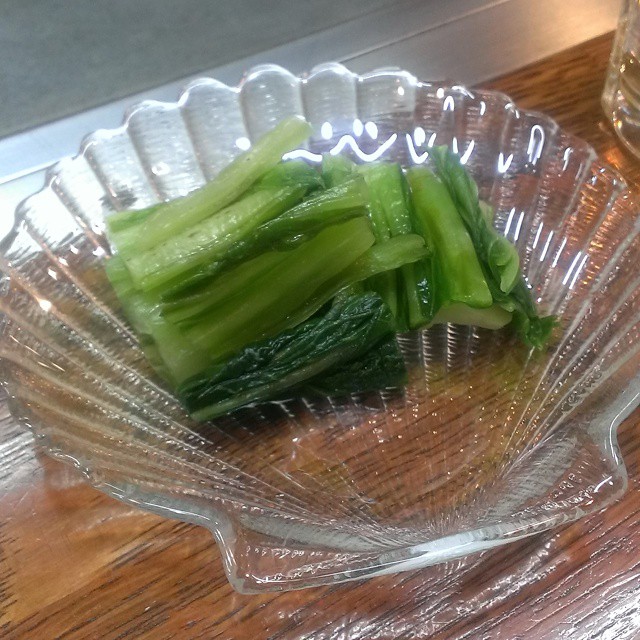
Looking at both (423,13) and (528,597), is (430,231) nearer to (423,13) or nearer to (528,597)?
(528,597)

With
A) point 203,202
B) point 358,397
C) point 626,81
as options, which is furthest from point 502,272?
point 626,81

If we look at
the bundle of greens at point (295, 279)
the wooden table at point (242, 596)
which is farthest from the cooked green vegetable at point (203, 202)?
the wooden table at point (242, 596)

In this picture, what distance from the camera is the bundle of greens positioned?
99 centimetres

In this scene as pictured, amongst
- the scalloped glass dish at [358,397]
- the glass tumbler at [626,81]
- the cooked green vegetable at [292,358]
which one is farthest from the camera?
the glass tumbler at [626,81]

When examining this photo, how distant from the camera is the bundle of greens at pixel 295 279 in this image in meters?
0.99

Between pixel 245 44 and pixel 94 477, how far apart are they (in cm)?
121

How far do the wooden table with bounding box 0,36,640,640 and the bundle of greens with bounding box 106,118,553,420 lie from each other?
0.20 m

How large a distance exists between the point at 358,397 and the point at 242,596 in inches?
13.0

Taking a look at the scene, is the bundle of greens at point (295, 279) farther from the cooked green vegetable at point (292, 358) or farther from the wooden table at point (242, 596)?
the wooden table at point (242, 596)

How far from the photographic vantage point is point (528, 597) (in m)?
0.87

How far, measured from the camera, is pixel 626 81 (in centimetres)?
134

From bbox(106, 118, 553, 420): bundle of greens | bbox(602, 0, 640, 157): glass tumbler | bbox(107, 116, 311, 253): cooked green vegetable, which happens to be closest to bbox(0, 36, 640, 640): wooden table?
bbox(106, 118, 553, 420): bundle of greens

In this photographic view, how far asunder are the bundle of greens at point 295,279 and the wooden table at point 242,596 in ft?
0.66

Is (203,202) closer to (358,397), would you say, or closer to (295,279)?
(295,279)
